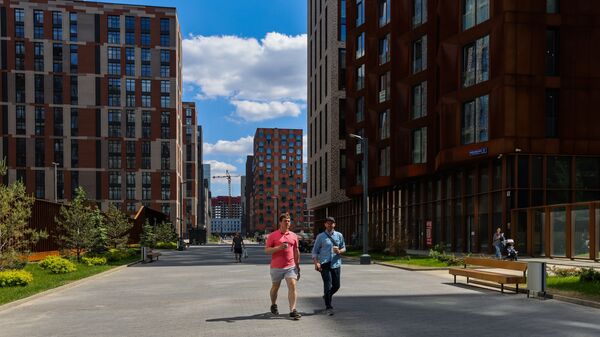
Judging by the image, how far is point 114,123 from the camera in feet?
334

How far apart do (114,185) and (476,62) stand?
81720 millimetres

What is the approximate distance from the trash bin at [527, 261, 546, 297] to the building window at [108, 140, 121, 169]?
3791 inches

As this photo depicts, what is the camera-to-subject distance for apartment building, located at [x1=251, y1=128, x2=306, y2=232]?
633 feet

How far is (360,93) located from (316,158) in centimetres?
2065

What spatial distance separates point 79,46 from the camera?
100000 millimetres

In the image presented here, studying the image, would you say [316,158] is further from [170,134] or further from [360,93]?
[170,134]

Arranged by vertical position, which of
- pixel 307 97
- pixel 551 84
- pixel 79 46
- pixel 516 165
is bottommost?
pixel 516 165

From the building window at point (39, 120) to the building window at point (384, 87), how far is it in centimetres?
7101

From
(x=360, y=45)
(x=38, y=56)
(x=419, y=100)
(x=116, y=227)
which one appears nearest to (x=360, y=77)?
(x=360, y=45)

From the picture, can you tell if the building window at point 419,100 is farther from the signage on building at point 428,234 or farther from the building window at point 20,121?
the building window at point 20,121

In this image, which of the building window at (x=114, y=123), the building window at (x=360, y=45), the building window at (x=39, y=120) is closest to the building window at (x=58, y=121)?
the building window at (x=39, y=120)

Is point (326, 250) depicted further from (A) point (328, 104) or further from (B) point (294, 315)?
(A) point (328, 104)

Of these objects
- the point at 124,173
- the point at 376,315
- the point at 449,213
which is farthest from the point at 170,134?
the point at 376,315

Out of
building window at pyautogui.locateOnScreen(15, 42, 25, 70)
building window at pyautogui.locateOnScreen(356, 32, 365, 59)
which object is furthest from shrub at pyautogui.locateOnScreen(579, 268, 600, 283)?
building window at pyautogui.locateOnScreen(15, 42, 25, 70)
